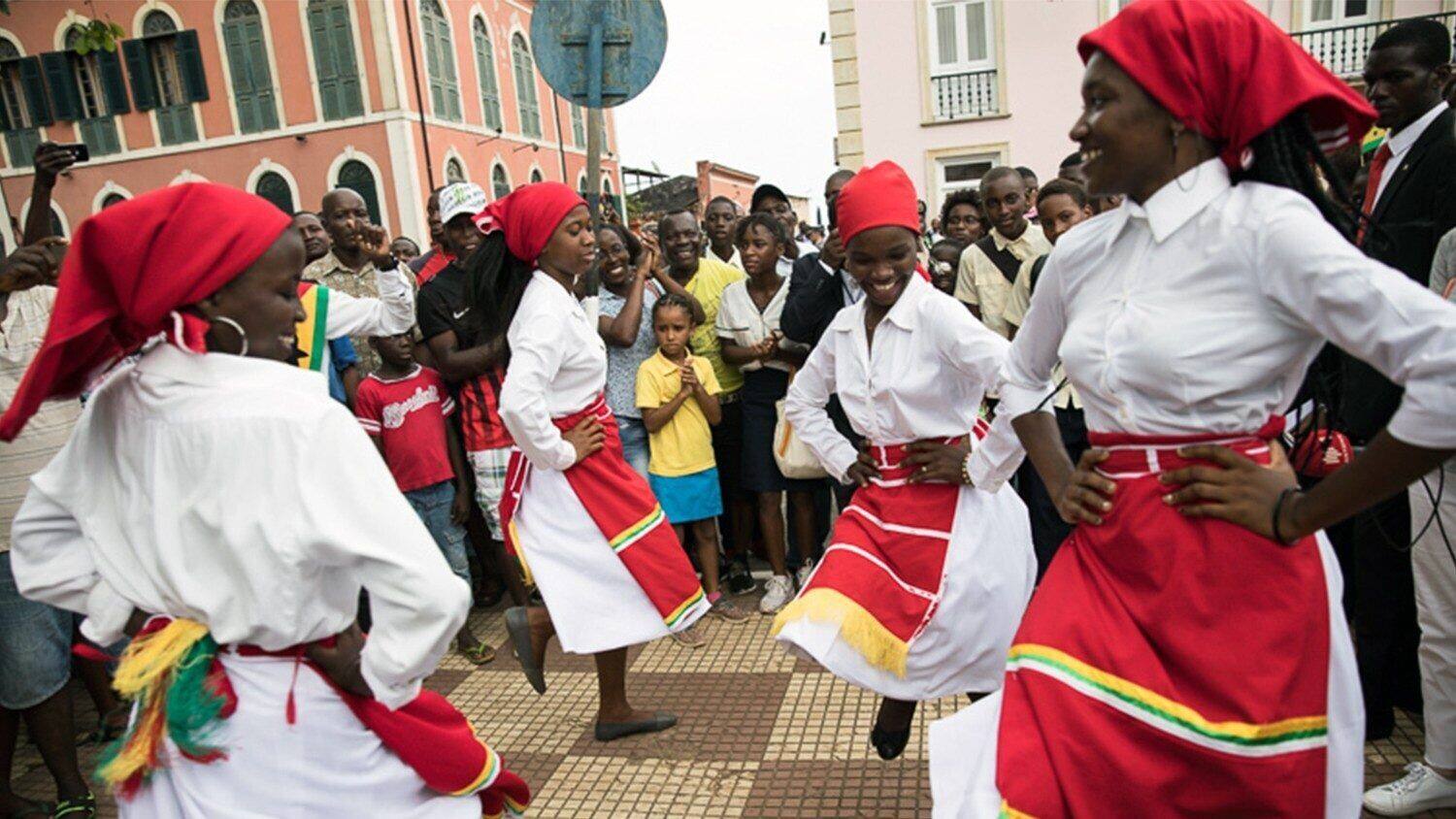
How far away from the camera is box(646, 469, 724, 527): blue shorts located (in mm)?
5102

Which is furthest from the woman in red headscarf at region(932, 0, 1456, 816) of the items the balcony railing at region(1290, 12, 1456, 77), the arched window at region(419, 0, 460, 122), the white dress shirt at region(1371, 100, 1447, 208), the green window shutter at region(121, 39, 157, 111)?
the green window shutter at region(121, 39, 157, 111)

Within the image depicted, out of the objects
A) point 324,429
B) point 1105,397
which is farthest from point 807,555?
point 324,429

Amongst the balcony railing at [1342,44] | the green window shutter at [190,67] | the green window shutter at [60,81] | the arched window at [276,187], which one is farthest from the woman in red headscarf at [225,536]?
the green window shutter at [60,81]

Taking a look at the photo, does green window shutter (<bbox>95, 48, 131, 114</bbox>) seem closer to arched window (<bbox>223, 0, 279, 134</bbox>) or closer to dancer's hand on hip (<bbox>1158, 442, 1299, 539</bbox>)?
arched window (<bbox>223, 0, 279, 134</bbox>)

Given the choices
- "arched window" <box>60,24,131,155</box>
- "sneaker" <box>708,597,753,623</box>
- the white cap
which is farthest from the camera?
"arched window" <box>60,24,131,155</box>

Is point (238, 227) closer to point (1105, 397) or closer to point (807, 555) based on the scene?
point (1105, 397)

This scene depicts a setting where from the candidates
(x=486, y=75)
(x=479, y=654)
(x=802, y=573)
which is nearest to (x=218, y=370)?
(x=479, y=654)

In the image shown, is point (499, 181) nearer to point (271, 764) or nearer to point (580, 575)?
point (580, 575)

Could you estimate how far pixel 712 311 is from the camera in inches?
223

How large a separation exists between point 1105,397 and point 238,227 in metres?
1.67

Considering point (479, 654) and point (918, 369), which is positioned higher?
point (918, 369)

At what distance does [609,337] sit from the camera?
5.16 metres

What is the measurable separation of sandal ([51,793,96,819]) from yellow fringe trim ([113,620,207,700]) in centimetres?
217

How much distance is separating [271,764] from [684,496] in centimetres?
339
